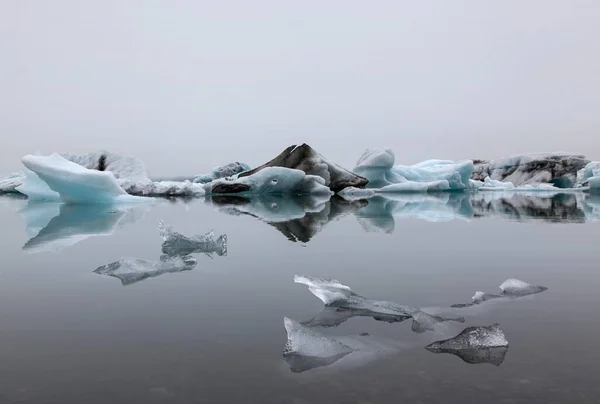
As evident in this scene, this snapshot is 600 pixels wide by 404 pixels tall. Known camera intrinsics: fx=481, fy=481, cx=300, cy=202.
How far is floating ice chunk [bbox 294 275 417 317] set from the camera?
267cm

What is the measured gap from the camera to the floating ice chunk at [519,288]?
3.15 m

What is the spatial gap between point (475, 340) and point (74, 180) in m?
11.4

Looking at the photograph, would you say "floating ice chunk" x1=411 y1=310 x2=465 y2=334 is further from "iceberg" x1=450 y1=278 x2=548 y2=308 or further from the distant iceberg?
"iceberg" x1=450 y1=278 x2=548 y2=308

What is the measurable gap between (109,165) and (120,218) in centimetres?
1496

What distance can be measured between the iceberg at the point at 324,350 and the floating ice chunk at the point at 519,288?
1338 mm

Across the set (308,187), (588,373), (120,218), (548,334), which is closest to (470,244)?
(548,334)

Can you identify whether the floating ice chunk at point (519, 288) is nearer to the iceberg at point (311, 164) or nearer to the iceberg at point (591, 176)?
the iceberg at point (311, 164)

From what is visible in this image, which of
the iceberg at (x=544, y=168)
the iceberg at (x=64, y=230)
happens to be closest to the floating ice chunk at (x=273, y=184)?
the iceberg at (x=64, y=230)

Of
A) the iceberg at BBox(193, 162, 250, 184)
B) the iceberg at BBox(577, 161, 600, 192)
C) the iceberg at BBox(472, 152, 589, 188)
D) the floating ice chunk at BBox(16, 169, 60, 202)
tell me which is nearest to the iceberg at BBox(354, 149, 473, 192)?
the iceberg at BBox(577, 161, 600, 192)

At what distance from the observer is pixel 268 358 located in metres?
2.01

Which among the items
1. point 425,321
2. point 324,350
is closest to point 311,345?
point 324,350

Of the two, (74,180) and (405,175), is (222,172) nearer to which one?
(405,175)

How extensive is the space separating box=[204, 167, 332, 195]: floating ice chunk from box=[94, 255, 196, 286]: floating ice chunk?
14064 mm

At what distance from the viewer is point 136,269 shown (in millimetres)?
3840
